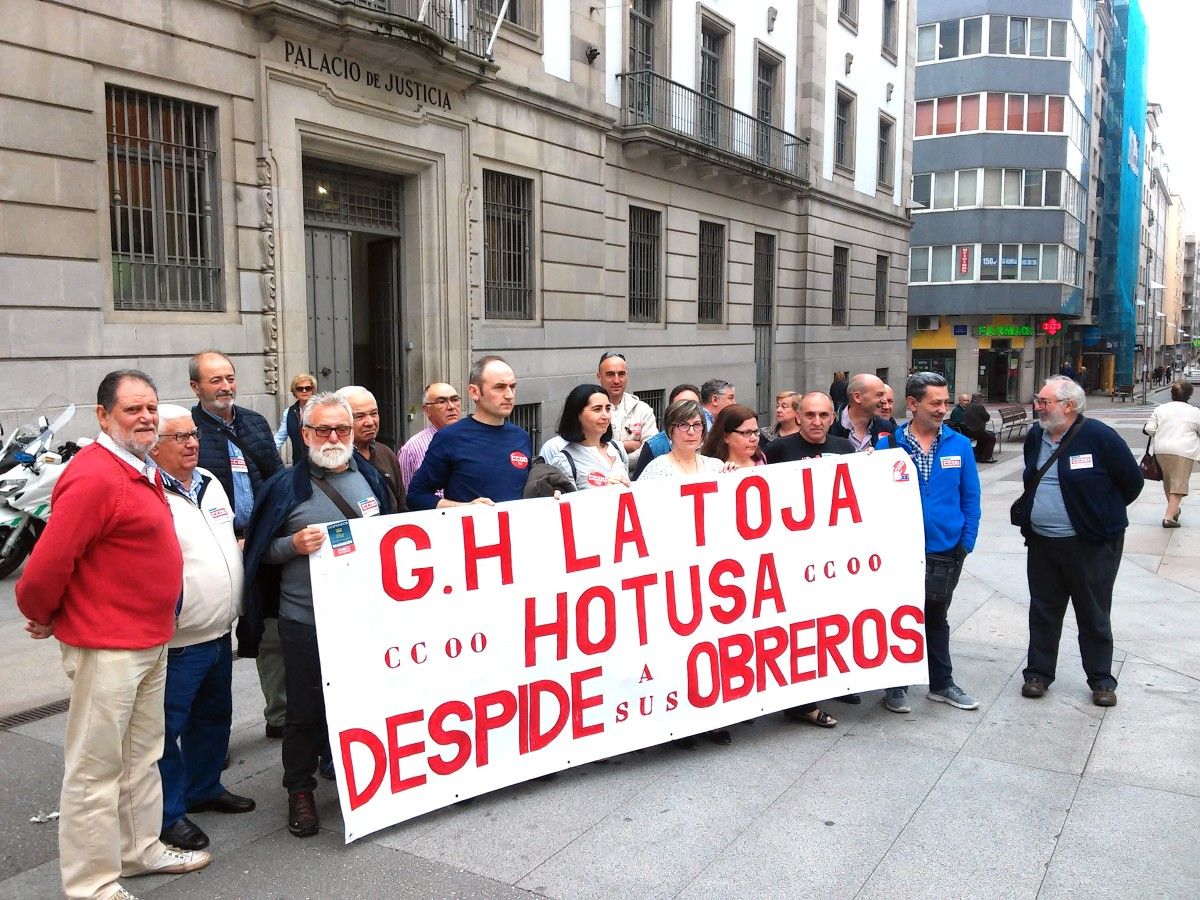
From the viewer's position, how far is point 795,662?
5195mm

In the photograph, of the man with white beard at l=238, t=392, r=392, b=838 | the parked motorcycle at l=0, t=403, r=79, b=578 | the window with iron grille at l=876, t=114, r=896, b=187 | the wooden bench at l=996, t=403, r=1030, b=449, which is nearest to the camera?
the man with white beard at l=238, t=392, r=392, b=838

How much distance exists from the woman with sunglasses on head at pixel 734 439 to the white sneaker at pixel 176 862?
3077 millimetres

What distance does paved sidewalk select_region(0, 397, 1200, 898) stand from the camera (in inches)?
144

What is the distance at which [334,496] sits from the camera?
13.5ft

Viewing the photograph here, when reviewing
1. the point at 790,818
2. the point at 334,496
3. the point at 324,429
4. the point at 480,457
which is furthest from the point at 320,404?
the point at 790,818

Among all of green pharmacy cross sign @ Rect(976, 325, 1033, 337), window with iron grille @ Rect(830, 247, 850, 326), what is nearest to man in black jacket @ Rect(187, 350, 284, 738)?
window with iron grille @ Rect(830, 247, 850, 326)

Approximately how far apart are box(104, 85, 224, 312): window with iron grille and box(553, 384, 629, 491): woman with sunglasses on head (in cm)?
664

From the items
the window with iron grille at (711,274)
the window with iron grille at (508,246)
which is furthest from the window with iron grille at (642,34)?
the window with iron grille at (508,246)

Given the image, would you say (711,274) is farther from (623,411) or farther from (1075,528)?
(1075,528)

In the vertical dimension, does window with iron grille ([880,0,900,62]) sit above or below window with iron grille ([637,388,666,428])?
above

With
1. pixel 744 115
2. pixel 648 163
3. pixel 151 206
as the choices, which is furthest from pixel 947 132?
pixel 151 206

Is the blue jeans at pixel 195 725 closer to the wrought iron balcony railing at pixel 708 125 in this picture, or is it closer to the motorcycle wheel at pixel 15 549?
the motorcycle wheel at pixel 15 549

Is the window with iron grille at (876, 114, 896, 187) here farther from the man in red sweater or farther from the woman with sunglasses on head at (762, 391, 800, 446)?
the man in red sweater

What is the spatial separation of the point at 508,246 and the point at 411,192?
186cm
